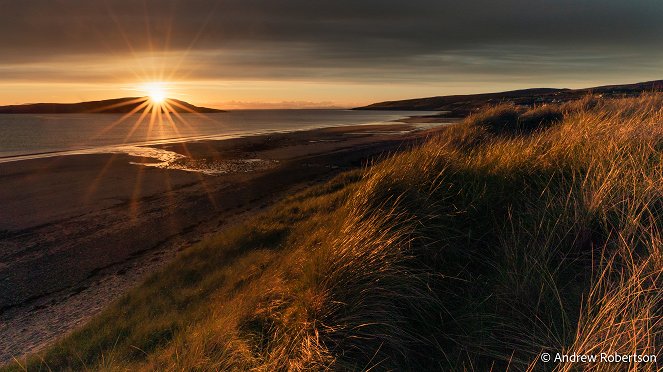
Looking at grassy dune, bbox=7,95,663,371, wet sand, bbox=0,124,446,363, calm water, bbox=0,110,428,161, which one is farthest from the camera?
calm water, bbox=0,110,428,161

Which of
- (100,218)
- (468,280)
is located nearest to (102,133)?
(100,218)

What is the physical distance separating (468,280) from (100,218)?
14.5m

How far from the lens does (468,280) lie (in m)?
3.96

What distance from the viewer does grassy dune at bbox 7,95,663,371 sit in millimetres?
2963

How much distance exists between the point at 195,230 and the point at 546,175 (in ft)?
37.0

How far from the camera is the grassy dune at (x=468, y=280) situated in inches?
117

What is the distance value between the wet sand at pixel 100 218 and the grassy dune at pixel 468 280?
2.97 m

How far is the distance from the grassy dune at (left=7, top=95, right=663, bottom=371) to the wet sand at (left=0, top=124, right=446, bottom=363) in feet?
9.76

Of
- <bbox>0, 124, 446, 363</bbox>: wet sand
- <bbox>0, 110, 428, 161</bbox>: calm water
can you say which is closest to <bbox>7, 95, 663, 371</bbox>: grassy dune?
<bbox>0, 124, 446, 363</bbox>: wet sand

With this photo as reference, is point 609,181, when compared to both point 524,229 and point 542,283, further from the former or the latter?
point 542,283

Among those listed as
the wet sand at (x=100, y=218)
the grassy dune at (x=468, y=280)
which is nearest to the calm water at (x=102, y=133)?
the wet sand at (x=100, y=218)

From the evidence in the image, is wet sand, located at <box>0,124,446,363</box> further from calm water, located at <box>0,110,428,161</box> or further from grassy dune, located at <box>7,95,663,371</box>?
calm water, located at <box>0,110,428,161</box>

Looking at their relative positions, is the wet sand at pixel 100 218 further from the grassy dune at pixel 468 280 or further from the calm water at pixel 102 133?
the calm water at pixel 102 133

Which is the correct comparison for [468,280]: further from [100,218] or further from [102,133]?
[102,133]
